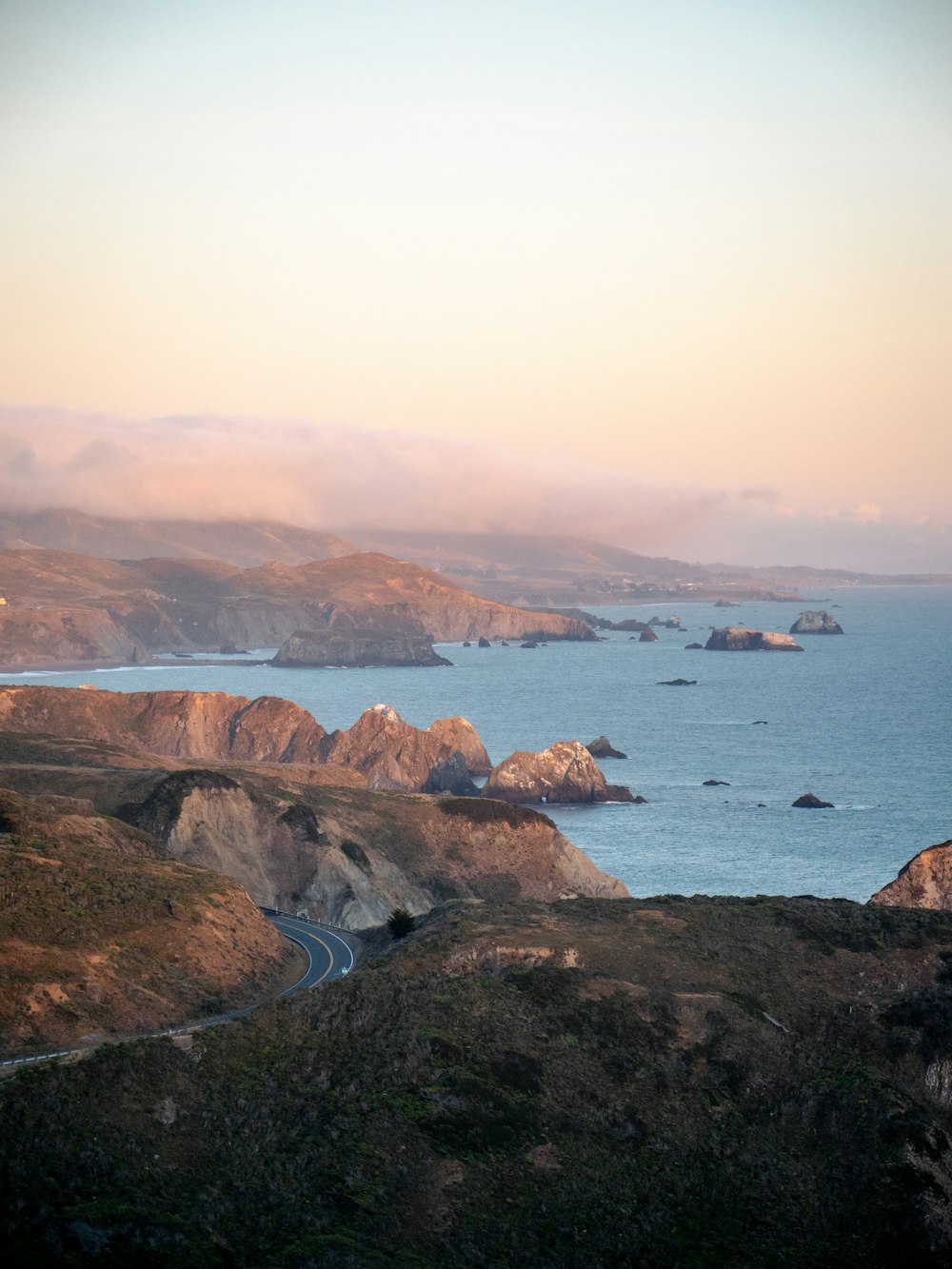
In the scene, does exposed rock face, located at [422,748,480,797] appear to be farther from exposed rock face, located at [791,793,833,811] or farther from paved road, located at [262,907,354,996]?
paved road, located at [262,907,354,996]

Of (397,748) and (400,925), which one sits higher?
(400,925)

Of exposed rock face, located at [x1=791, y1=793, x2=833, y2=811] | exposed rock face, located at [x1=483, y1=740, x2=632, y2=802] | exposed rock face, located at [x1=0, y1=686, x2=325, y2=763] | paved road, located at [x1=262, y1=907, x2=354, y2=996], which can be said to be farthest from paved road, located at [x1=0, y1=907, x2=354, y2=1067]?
exposed rock face, located at [x1=0, y1=686, x2=325, y2=763]

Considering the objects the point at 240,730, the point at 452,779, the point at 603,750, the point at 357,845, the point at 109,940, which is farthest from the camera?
the point at 603,750

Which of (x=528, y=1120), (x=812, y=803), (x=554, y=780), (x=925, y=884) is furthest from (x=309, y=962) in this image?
(x=812, y=803)

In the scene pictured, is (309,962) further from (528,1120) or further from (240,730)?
(240,730)

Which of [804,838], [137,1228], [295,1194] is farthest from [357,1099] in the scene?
[804,838]

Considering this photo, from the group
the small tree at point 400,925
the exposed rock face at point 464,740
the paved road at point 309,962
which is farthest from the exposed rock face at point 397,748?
the small tree at point 400,925
